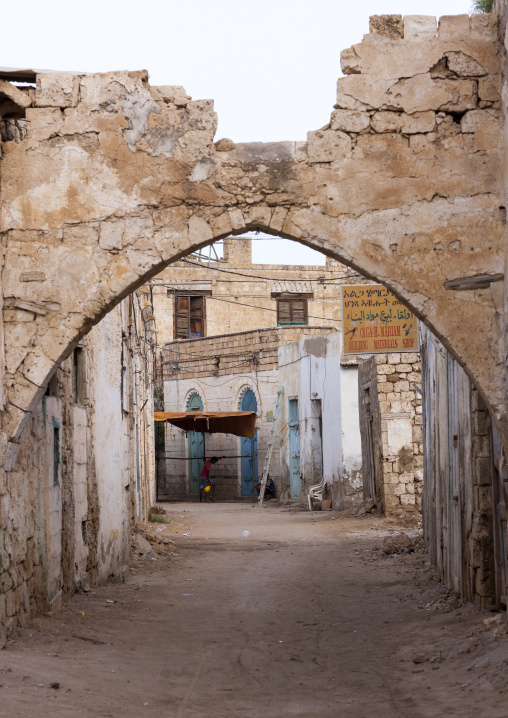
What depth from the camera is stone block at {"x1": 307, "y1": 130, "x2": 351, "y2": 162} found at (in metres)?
5.73

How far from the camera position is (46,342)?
5672mm

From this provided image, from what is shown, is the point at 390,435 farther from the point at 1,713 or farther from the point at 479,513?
the point at 1,713

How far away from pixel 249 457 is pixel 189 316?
19.0 ft

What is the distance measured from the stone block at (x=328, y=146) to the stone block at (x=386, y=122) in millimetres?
188

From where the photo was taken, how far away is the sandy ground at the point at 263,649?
476 centimetres

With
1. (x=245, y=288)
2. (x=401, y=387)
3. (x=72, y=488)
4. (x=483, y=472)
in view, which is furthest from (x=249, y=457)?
(x=483, y=472)

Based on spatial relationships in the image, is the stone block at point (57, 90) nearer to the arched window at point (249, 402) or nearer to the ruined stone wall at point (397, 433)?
the ruined stone wall at point (397, 433)

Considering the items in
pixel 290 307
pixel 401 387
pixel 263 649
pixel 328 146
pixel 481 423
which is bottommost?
pixel 263 649

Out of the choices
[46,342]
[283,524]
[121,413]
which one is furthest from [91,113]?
[283,524]

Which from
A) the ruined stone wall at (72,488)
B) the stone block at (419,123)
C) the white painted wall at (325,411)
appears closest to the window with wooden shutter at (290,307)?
the white painted wall at (325,411)

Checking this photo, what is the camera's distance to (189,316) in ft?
92.2

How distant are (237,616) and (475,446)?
2.45m

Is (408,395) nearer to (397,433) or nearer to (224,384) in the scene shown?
(397,433)

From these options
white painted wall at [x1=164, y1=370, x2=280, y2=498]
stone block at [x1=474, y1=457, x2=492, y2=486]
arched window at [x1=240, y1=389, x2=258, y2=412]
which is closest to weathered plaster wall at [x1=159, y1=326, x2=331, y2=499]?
white painted wall at [x1=164, y1=370, x2=280, y2=498]
